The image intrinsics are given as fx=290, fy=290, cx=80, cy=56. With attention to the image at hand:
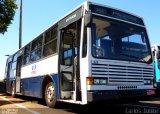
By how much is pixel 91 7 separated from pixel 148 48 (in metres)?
2.26

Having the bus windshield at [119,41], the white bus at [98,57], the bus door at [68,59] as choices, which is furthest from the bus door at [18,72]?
the bus windshield at [119,41]

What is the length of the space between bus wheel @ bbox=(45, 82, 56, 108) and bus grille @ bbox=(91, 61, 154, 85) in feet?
9.11

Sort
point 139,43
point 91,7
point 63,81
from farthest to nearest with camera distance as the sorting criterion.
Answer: point 63,81, point 139,43, point 91,7

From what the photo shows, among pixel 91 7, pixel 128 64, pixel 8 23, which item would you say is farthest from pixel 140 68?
pixel 8 23

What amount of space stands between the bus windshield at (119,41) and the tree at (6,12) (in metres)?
16.4

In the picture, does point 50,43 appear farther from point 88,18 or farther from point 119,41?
point 88,18

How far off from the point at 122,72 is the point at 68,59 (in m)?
2.17

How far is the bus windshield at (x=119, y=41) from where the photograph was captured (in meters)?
7.99

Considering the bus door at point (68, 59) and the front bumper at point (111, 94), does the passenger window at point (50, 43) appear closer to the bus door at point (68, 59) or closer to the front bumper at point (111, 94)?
the bus door at point (68, 59)

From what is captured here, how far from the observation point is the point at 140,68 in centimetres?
857

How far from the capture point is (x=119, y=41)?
8406 mm

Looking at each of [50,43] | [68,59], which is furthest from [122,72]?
[50,43]

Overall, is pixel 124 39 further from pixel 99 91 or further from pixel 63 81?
pixel 63 81

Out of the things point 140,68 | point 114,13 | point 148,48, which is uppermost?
point 114,13
